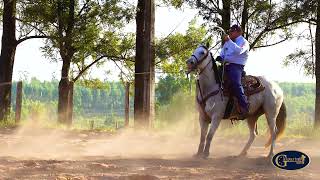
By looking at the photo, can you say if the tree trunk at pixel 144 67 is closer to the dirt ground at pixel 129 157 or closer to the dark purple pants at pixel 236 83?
the dirt ground at pixel 129 157

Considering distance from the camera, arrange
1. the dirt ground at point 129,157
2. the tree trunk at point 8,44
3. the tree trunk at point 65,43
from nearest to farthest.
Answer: the dirt ground at point 129,157 < the tree trunk at point 8,44 < the tree trunk at point 65,43

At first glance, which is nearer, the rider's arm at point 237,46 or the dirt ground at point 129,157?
the dirt ground at point 129,157

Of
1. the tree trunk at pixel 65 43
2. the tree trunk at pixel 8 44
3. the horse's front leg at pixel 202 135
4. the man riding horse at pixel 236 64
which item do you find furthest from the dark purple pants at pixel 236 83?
the tree trunk at pixel 8 44

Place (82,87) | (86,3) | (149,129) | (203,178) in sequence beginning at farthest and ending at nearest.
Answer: (82,87), (86,3), (149,129), (203,178)

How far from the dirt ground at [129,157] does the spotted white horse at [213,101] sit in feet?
1.56

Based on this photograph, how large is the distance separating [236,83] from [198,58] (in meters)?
0.84

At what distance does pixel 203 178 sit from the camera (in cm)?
698

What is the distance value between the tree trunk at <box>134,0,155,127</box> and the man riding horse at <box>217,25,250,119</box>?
7275mm

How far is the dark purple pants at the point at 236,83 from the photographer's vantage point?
9281 mm

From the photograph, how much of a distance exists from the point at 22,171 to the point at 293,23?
13.7 meters

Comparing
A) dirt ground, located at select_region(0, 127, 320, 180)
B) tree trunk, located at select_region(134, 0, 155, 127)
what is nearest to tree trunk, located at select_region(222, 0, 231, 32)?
tree trunk, located at select_region(134, 0, 155, 127)

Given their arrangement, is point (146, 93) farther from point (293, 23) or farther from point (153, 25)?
point (293, 23)

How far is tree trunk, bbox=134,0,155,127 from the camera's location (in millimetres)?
16625

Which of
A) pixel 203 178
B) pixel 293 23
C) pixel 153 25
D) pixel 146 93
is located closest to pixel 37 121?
pixel 146 93
